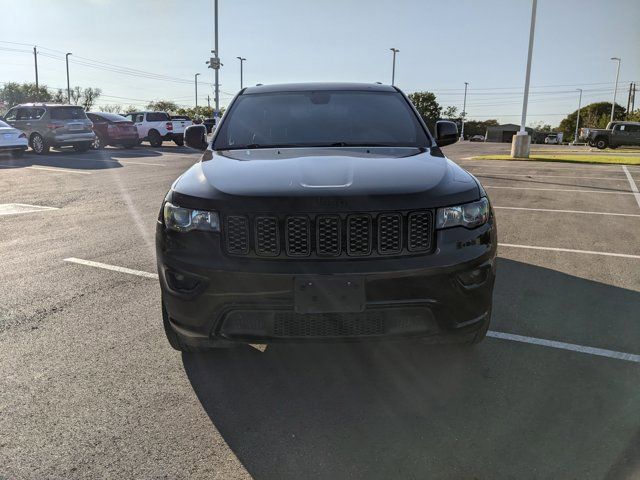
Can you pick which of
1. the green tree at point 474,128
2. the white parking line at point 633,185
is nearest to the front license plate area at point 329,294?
the white parking line at point 633,185

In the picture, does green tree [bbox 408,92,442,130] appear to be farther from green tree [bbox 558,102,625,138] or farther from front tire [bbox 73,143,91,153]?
front tire [bbox 73,143,91,153]

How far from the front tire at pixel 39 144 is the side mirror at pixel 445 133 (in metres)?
18.1

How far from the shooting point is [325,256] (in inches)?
101

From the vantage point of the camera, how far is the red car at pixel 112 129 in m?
22.9

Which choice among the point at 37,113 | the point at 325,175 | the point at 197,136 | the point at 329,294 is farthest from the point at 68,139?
the point at 329,294

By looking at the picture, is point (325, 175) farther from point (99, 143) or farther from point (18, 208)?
point (99, 143)

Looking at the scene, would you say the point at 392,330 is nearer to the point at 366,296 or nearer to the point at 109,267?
the point at 366,296

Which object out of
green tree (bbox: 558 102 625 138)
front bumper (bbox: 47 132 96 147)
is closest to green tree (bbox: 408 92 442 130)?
green tree (bbox: 558 102 625 138)

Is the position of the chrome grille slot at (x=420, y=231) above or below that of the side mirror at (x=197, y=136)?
below

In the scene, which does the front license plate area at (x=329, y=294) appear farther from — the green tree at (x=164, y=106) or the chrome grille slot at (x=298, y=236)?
the green tree at (x=164, y=106)

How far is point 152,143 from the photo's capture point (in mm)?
26859

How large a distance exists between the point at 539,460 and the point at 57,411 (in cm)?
233

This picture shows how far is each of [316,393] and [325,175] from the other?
3.89ft

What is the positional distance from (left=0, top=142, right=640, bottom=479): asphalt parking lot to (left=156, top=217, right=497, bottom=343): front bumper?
1.41ft
